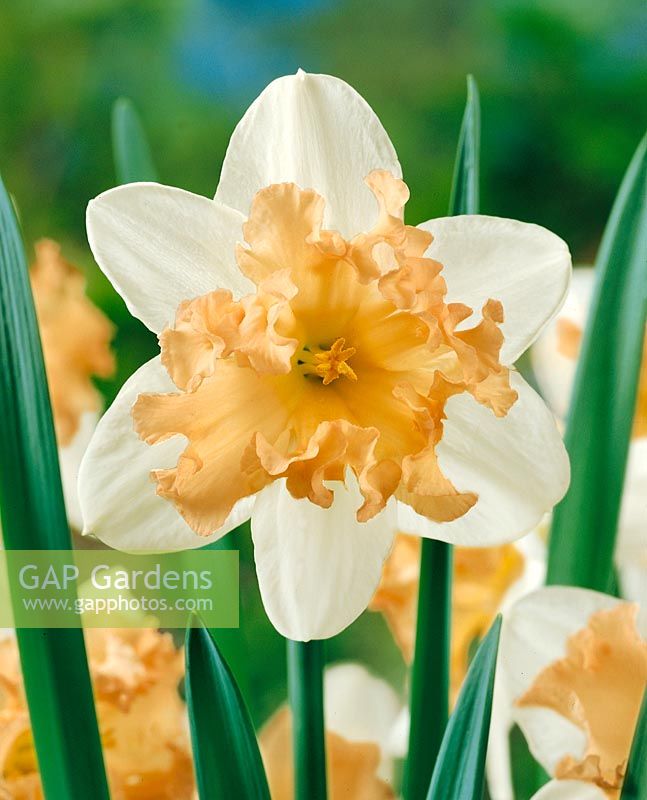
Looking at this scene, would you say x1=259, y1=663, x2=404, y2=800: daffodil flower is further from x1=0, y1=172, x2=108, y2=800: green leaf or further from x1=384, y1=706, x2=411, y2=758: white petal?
x1=0, y1=172, x2=108, y2=800: green leaf

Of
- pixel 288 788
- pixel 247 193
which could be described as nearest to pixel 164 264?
pixel 247 193

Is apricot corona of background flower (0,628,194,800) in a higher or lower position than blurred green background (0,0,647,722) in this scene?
lower

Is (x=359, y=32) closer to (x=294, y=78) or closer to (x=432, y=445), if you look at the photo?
(x=294, y=78)

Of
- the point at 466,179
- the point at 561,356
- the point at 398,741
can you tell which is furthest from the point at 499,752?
the point at 466,179

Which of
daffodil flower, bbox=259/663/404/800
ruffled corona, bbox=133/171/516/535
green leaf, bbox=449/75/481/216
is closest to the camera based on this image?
ruffled corona, bbox=133/171/516/535

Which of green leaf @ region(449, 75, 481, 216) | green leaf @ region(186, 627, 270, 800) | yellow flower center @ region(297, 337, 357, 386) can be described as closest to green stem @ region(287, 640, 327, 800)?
green leaf @ region(186, 627, 270, 800)

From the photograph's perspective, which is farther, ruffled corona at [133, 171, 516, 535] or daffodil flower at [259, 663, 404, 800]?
daffodil flower at [259, 663, 404, 800]

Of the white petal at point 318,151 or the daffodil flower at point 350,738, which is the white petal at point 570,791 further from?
the white petal at point 318,151
